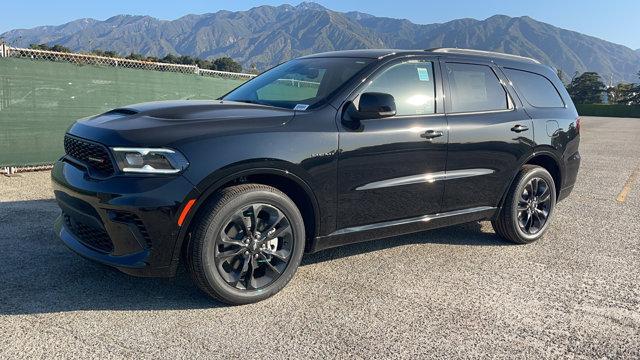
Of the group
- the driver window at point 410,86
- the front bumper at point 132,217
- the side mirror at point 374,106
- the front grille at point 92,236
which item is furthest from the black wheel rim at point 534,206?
the front grille at point 92,236

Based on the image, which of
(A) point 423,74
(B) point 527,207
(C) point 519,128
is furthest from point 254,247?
(B) point 527,207

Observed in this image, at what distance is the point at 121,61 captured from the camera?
30.1ft

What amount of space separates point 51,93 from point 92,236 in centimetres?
566

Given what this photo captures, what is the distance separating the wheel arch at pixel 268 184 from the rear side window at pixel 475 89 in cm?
159

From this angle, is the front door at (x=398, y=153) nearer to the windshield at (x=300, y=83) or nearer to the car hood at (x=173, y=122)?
the windshield at (x=300, y=83)

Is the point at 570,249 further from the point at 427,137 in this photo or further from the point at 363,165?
the point at 363,165

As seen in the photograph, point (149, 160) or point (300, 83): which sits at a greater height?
point (300, 83)

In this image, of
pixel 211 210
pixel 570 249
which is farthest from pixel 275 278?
pixel 570 249

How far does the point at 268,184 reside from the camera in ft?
11.7

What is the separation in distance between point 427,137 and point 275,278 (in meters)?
1.62

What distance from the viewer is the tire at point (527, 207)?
4.87 m

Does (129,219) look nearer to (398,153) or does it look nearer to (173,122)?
(173,122)

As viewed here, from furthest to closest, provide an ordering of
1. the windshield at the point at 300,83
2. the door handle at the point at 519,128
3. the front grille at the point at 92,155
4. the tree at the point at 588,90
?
the tree at the point at 588,90 < the door handle at the point at 519,128 < the windshield at the point at 300,83 < the front grille at the point at 92,155

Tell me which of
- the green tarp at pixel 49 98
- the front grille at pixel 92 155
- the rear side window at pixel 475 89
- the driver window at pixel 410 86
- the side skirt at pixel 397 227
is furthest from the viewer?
the green tarp at pixel 49 98
